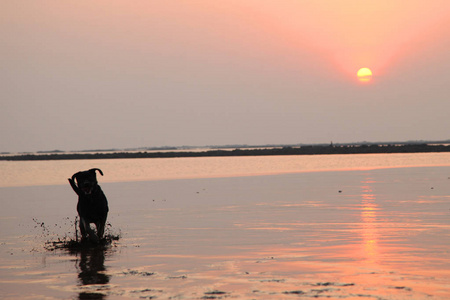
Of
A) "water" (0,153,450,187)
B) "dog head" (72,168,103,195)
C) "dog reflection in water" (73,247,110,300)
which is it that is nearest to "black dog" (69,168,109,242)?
"dog head" (72,168,103,195)

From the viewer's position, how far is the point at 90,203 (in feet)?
51.4

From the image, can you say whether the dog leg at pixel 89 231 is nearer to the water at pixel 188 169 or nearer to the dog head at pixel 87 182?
the dog head at pixel 87 182

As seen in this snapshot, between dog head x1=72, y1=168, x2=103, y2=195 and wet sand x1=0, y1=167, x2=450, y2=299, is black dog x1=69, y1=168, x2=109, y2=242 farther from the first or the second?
wet sand x1=0, y1=167, x2=450, y2=299

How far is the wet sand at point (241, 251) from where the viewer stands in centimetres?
1027

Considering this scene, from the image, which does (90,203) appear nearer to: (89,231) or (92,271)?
(89,231)

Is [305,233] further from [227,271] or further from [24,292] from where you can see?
[24,292]

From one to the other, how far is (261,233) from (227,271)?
4.94 m

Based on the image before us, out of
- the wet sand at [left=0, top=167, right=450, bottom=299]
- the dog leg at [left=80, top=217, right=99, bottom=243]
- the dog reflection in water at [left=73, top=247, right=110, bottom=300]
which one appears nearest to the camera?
the dog reflection in water at [left=73, top=247, right=110, bottom=300]

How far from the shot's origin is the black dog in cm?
1548

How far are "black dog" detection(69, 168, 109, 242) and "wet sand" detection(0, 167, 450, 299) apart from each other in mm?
657

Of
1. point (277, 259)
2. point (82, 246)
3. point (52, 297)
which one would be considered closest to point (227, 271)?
point (277, 259)

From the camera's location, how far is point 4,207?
25.9m

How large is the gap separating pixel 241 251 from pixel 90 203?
12.2 ft

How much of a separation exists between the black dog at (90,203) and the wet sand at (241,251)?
2.16 feet
